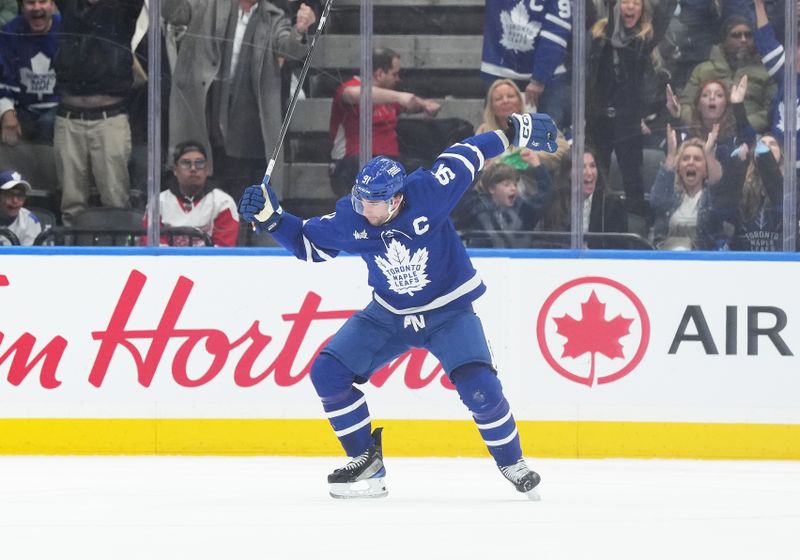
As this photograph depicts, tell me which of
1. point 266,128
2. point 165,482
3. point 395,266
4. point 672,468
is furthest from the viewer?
point 266,128

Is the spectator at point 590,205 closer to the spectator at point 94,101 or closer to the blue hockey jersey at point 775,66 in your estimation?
the blue hockey jersey at point 775,66

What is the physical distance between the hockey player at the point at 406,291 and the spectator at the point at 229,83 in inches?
58.4

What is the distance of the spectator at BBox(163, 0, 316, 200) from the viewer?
6.60 metres

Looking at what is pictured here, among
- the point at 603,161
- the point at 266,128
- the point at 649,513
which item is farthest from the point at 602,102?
the point at 649,513

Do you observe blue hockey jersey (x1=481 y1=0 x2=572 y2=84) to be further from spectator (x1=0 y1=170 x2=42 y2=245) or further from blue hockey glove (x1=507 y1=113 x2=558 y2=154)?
spectator (x1=0 y1=170 x2=42 y2=245)

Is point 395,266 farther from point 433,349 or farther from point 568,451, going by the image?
point 568,451

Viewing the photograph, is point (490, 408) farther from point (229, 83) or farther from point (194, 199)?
point (229, 83)

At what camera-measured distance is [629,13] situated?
662cm

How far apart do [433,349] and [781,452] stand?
1.99 m

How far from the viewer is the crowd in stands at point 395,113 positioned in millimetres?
6594

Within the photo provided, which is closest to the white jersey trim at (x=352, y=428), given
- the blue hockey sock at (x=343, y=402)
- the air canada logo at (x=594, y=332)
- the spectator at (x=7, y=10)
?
the blue hockey sock at (x=343, y=402)

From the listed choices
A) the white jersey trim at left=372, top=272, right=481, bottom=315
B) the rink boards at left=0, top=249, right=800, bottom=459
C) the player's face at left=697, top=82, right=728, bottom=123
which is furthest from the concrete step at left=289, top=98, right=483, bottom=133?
the white jersey trim at left=372, top=272, right=481, bottom=315

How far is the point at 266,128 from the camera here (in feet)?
21.6

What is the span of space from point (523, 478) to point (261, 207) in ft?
4.15
